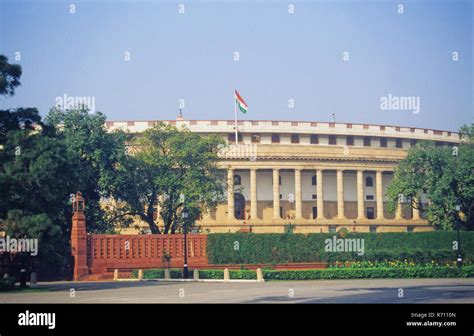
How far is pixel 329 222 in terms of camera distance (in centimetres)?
9481

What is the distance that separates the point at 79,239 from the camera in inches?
2235

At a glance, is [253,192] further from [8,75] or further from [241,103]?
[8,75]

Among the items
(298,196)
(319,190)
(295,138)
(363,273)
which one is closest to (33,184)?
(363,273)

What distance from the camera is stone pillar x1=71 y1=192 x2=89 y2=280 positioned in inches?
2212

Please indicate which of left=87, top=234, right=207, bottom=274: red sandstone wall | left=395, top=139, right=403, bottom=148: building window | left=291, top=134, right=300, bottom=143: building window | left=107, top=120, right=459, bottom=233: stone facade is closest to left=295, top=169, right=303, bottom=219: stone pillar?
left=107, top=120, right=459, bottom=233: stone facade

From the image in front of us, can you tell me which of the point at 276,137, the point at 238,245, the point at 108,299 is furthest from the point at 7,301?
the point at 276,137

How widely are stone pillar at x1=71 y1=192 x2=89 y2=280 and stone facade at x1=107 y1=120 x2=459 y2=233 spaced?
118 feet

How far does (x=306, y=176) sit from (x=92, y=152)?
141 ft

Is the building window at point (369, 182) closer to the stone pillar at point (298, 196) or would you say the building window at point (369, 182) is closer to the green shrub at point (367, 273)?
the stone pillar at point (298, 196)

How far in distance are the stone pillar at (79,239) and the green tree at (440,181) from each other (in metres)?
32.2
